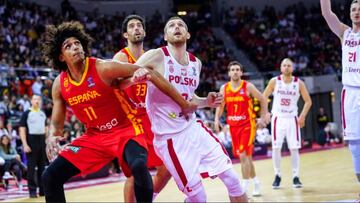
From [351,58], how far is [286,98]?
→ 4.10 m

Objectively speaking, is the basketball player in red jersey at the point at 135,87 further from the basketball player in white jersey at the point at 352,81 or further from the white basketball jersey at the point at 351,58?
the white basketball jersey at the point at 351,58

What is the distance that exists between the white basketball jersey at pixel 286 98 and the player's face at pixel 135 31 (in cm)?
469

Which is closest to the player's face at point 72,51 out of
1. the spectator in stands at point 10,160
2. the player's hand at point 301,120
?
the player's hand at point 301,120

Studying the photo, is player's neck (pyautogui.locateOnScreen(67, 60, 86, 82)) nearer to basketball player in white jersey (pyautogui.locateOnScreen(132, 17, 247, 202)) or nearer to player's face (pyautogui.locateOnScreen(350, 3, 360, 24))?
basketball player in white jersey (pyautogui.locateOnScreen(132, 17, 247, 202))

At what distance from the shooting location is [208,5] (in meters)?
33.0

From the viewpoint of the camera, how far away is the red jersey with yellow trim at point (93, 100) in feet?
18.3

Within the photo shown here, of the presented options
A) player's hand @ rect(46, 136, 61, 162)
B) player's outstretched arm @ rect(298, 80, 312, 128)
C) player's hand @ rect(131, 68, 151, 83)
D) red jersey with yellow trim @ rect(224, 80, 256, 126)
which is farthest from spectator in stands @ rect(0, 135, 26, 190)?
player's hand @ rect(131, 68, 151, 83)

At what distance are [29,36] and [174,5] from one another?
39.5 feet

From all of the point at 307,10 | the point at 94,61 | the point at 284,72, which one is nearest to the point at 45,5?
the point at 307,10

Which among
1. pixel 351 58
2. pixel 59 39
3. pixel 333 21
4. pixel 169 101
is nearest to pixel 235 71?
pixel 333 21

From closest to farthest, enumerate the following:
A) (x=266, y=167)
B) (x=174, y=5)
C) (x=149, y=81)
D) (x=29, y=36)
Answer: (x=149, y=81)
(x=266, y=167)
(x=29, y=36)
(x=174, y=5)

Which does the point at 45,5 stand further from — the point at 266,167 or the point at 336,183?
the point at 336,183

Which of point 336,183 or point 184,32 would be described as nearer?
point 184,32

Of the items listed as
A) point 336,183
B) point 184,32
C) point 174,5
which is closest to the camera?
point 184,32
